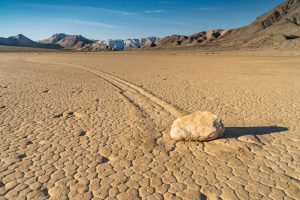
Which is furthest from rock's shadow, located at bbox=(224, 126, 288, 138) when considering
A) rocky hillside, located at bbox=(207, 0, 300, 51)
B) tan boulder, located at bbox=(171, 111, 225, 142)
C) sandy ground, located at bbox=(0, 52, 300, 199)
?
rocky hillside, located at bbox=(207, 0, 300, 51)

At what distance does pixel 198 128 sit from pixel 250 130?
1500mm

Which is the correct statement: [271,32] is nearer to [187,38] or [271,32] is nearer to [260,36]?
[260,36]

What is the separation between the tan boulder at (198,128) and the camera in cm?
579

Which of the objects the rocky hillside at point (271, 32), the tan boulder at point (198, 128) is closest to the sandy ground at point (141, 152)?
the tan boulder at point (198, 128)

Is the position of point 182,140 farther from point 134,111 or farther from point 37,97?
point 37,97

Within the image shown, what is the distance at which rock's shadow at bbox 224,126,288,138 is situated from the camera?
633cm

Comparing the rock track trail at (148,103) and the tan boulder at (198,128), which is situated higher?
the tan boulder at (198,128)

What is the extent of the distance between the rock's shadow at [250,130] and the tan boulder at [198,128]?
0.39 meters

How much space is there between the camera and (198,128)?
580 centimetres

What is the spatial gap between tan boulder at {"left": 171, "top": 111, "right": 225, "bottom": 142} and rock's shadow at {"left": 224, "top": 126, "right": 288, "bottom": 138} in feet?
1.26

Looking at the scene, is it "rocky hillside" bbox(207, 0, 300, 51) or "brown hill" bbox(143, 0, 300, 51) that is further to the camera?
"brown hill" bbox(143, 0, 300, 51)

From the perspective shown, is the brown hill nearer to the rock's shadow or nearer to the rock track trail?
the rock track trail

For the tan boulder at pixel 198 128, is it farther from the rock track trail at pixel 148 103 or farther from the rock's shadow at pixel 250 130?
the rock track trail at pixel 148 103

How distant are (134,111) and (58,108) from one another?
2.26 m
